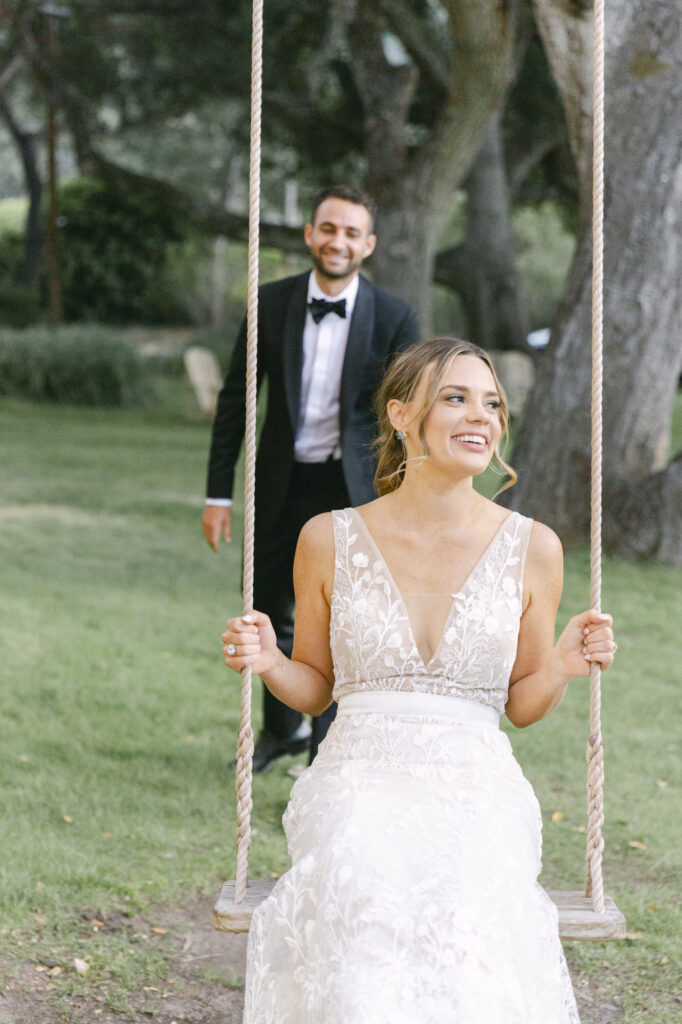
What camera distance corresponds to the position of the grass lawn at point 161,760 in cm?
358

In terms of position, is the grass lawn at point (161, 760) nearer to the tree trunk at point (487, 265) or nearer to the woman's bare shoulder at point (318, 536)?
the woman's bare shoulder at point (318, 536)

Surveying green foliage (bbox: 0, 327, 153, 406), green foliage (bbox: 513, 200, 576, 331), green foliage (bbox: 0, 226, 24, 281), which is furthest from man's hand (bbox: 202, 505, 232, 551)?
green foliage (bbox: 0, 226, 24, 281)

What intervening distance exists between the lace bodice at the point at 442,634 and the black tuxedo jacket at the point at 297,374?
136 cm

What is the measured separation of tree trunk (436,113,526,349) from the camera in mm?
17438

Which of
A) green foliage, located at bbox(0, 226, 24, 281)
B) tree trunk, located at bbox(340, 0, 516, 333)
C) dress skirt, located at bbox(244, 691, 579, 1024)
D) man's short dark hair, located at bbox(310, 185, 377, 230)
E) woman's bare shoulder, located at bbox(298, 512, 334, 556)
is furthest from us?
green foliage, located at bbox(0, 226, 24, 281)

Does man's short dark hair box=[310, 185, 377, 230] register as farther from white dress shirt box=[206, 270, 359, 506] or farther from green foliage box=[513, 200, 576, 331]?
green foliage box=[513, 200, 576, 331]

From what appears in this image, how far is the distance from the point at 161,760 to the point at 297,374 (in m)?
1.68

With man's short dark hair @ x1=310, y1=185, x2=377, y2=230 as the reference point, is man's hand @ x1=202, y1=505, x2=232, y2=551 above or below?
below

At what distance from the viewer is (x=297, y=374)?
164 inches

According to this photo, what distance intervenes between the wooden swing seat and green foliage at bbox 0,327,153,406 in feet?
52.8

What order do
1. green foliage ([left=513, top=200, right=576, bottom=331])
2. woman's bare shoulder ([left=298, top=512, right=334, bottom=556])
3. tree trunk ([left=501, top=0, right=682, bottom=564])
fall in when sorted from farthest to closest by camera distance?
green foliage ([left=513, top=200, right=576, bottom=331]), tree trunk ([left=501, top=0, right=682, bottom=564]), woman's bare shoulder ([left=298, top=512, right=334, bottom=556])

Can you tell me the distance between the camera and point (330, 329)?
4.16 meters

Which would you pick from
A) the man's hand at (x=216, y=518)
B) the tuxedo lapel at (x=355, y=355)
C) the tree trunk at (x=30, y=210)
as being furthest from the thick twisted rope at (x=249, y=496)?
the tree trunk at (x=30, y=210)

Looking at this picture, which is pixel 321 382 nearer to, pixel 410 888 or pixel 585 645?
pixel 585 645
